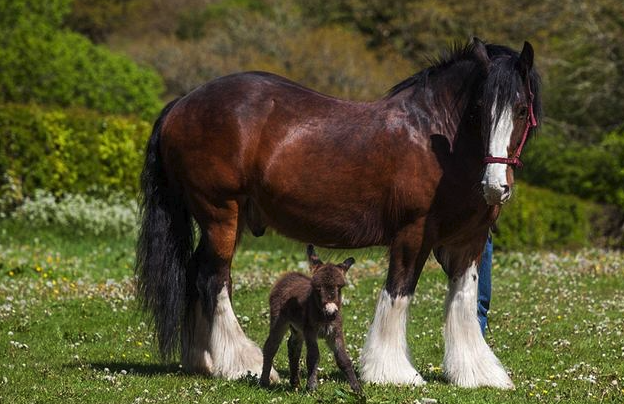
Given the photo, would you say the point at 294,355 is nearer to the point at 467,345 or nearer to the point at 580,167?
the point at 467,345

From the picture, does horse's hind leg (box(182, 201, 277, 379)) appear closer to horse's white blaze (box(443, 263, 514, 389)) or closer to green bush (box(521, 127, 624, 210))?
horse's white blaze (box(443, 263, 514, 389))

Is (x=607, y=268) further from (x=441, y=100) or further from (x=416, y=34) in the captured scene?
(x=416, y=34)

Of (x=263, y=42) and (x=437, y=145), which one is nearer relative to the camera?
(x=437, y=145)

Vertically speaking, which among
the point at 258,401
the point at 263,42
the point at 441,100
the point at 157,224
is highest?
the point at 263,42

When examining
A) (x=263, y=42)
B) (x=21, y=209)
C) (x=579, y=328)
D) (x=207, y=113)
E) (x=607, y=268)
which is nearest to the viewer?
(x=207, y=113)

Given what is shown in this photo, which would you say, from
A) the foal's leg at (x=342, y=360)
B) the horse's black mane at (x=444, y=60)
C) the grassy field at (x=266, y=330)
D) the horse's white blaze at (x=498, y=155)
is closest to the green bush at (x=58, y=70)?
the grassy field at (x=266, y=330)

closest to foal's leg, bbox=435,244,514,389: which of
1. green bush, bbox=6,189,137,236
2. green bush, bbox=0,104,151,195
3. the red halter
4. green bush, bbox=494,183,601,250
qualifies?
the red halter

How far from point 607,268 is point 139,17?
35.0 meters

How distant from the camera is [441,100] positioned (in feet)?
26.4

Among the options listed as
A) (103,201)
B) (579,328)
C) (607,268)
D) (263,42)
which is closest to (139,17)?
(263,42)

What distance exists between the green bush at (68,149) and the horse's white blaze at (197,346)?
11.4 meters

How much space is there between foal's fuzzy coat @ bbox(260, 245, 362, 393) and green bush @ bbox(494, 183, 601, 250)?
1365 centimetres

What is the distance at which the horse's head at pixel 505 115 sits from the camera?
7.32 m

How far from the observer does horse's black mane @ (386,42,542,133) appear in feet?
24.4
